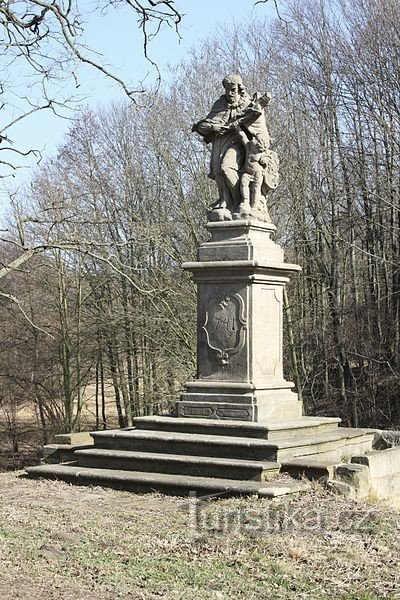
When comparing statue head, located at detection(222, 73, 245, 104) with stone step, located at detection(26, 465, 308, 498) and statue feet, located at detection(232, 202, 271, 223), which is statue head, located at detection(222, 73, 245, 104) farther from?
stone step, located at detection(26, 465, 308, 498)

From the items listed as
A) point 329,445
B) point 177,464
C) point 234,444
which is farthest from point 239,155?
point 177,464

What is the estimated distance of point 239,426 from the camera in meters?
10.7

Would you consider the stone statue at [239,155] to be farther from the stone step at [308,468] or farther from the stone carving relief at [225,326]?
the stone step at [308,468]

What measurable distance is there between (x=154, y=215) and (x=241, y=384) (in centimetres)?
1487

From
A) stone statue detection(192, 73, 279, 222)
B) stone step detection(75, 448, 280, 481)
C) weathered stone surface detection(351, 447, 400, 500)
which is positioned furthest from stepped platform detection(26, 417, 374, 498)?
stone statue detection(192, 73, 279, 222)

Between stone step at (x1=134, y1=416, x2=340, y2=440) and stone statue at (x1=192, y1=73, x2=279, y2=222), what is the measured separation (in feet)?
8.69

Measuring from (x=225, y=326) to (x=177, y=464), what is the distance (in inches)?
84.7

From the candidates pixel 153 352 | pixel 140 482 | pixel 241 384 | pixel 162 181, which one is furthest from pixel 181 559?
pixel 162 181

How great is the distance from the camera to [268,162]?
1227 cm

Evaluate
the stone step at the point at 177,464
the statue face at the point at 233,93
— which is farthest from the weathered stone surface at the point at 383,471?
the statue face at the point at 233,93

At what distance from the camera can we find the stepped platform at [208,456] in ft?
31.5

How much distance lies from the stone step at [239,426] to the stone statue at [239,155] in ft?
8.69

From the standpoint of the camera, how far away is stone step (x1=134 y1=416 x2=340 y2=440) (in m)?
10.6

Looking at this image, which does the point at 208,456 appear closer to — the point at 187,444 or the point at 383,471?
the point at 187,444
